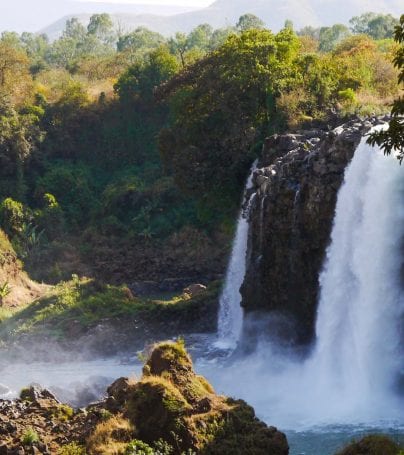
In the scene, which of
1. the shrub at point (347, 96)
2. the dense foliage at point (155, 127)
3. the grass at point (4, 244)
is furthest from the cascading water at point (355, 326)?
the grass at point (4, 244)

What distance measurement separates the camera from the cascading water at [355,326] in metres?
22.4

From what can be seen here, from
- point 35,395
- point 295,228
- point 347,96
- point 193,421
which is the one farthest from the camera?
point 347,96

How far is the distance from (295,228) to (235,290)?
6.43 meters

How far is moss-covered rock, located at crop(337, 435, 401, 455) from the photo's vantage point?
48.5 ft

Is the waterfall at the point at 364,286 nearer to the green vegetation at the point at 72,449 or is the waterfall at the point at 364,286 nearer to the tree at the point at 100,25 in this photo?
the green vegetation at the point at 72,449

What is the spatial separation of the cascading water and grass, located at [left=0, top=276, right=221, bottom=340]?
729cm

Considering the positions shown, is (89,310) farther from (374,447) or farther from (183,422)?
(374,447)

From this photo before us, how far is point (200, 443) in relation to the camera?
1612 cm

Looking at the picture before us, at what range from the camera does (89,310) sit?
112ft

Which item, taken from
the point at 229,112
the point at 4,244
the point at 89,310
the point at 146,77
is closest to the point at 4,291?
the point at 89,310

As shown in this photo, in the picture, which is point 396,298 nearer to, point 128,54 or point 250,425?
point 250,425

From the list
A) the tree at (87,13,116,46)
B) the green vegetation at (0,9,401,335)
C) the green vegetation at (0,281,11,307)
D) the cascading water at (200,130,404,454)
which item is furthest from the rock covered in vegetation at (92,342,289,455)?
the tree at (87,13,116,46)

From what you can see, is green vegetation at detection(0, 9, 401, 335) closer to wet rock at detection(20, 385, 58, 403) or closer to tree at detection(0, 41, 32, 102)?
tree at detection(0, 41, 32, 102)

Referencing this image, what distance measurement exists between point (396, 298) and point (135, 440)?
10.4 metres
